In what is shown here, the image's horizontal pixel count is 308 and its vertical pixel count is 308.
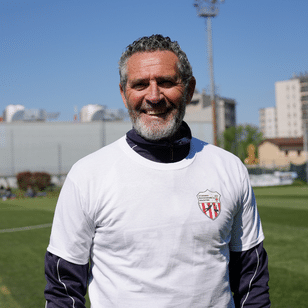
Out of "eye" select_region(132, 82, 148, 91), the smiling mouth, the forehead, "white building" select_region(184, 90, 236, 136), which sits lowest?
the smiling mouth

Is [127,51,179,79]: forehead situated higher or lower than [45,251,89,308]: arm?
higher

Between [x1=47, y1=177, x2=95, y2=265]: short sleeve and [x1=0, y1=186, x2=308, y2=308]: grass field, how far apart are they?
3.99 m

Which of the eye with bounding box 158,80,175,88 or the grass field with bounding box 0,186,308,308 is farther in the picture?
the grass field with bounding box 0,186,308,308

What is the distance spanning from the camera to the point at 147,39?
1788mm

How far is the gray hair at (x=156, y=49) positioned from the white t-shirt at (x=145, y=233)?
1.44 feet

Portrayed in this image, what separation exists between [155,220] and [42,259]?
257 inches

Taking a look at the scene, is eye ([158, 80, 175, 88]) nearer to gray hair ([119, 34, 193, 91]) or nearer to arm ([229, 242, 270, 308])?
gray hair ([119, 34, 193, 91])

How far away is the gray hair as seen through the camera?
1.77m

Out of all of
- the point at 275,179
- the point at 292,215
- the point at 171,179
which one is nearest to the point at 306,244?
the point at 292,215

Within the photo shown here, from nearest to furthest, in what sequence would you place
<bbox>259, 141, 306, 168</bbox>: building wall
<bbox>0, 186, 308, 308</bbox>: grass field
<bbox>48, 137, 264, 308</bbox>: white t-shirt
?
<bbox>48, 137, 264, 308</bbox>: white t-shirt < <bbox>0, 186, 308, 308</bbox>: grass field < <bbox>259, 141, 306, 168</bbox>: building wall

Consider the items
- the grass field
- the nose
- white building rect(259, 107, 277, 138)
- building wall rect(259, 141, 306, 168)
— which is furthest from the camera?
white building rect(259, 107, 277, 138)

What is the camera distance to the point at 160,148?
69.1 inches

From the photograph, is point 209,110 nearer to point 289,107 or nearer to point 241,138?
point 241,138

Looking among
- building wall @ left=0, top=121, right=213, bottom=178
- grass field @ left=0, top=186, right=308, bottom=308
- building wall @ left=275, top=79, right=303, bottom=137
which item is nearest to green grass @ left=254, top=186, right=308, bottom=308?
grass field @ left=0, top=186, right=308, bottom=308
